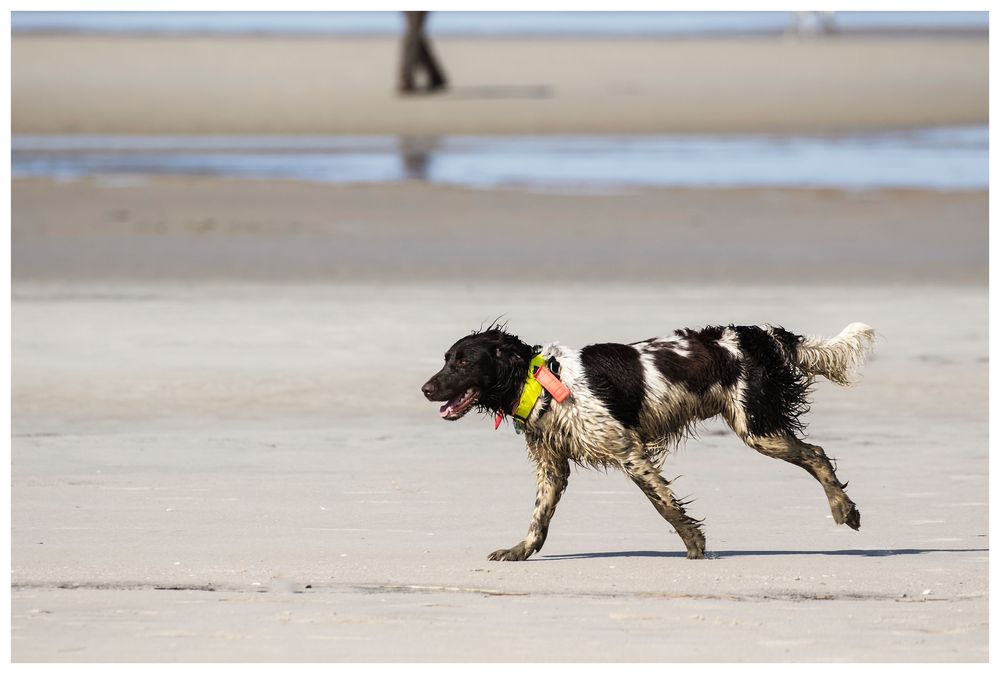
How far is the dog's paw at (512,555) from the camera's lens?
6969 millimetres

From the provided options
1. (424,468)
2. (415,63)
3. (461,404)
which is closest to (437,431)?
(424,468)

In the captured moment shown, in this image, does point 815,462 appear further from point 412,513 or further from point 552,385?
point 412,513

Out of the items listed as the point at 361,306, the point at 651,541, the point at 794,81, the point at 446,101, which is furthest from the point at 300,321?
the point at 794,81

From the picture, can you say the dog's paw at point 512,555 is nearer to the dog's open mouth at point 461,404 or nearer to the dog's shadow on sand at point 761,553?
the dog's shadow on sand at point 761,553

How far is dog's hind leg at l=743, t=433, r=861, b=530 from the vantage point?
725 centimetres

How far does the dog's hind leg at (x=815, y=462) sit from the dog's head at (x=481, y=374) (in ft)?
3.50

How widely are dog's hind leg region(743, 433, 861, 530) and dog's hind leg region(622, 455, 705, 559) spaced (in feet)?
1.58

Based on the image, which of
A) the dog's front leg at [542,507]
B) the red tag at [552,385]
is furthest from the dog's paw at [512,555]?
the red tag at [552,385]

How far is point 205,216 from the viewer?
19000 mm

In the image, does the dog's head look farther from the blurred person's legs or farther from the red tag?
the blurred person's legs

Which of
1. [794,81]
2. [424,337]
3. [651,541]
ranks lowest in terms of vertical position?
[794,81]

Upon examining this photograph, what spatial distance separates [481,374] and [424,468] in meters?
1.91

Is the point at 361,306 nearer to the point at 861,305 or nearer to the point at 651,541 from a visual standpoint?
the point at 861,305

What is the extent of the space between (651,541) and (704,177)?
15722mm
